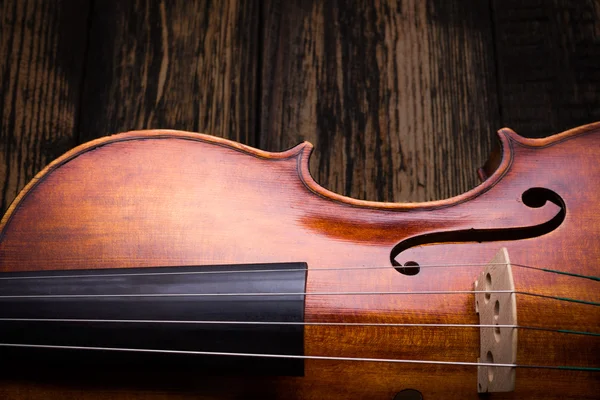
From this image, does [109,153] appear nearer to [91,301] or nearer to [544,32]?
[91,301]

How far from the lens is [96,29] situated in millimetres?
1350

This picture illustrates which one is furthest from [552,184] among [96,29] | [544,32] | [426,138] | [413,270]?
[96,29]

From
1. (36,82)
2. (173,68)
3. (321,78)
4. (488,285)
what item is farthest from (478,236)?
(36,82)

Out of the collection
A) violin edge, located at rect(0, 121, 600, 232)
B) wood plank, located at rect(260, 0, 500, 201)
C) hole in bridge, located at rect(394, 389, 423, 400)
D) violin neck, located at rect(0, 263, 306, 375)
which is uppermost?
wood plank, located at rect(260, 0, 500, 201)

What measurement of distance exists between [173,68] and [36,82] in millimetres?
315

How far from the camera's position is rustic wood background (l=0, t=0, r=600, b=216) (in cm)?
124

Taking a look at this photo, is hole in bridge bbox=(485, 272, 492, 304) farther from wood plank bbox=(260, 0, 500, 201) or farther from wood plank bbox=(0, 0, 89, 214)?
wood plank bbox=(0, 0, 89, 214)

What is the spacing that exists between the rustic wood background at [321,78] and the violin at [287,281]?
0.33 m

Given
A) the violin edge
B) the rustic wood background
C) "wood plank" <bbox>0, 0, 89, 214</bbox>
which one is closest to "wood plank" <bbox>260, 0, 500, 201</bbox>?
the rustic wood background

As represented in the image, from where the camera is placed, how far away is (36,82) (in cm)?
130

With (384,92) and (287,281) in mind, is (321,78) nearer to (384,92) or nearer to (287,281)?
(384,92)

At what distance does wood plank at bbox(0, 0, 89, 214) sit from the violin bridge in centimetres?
96

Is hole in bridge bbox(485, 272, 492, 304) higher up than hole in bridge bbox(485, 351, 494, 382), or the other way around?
hole in bridge bbox(485, 272, 492, 304)

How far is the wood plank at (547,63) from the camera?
1237mm
